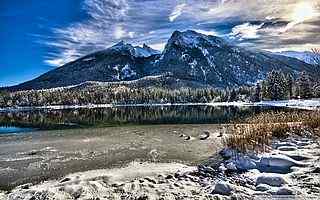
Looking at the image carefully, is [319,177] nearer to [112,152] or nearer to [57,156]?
[112,152]

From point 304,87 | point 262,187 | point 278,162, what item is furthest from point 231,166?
point 304,87

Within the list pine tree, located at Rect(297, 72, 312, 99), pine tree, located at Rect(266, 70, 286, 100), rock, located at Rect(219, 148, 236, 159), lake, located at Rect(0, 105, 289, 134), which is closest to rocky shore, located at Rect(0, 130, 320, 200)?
rock, located at Rect(219, 148, 236, 159)

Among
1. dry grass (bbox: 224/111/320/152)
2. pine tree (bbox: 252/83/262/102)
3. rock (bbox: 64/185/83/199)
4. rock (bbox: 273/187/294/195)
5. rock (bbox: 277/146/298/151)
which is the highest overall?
pine tree (bbox: 252/83/262/102)

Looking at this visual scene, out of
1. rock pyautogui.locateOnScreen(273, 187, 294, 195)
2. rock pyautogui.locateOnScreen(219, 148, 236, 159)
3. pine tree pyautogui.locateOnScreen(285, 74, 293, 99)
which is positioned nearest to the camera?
rock pyautogui.locateOnScreen(273, 187, 294, 195)

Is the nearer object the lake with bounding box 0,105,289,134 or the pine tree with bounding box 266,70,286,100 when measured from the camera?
the lake with bounding box 0,105,289,134

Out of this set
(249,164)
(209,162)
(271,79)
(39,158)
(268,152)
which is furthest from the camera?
(271,79)

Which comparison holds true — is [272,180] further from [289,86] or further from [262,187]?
[289,86]

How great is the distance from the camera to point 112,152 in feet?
99.7

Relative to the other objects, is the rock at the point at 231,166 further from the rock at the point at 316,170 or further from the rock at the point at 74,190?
the rock at the point at 74,190

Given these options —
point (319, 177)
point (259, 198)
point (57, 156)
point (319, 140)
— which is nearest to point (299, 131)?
point (319, 140)

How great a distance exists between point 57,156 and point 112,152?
444 cm

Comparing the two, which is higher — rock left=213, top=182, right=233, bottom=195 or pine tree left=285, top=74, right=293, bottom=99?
pine tree left=285, top=74, right=293, bottom=99

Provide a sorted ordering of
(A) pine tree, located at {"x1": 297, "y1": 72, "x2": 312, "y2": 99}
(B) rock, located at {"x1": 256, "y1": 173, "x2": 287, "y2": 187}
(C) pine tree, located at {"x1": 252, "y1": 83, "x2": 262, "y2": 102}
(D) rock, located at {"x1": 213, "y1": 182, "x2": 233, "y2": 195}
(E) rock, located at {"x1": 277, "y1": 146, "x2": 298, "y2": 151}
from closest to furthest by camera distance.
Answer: (D) rock, located at {"x1": 213, "y1": 182, "x2": 233, "y2": 195} → (B) rock, located at {"x1": 256, "y1": 173, "x2": 287, "y2": 187} → (E) rock, located at {"x1": 277, "y1": 146, "x2": 298, "y2": 151} → (A) pine tree, located at {"x1": 297, "y1": 72, "x2": 312, "y2": 99} → (C) pine tree, located at {"x1": 252, "y1": 83, "x2": 262, "y2": 102}

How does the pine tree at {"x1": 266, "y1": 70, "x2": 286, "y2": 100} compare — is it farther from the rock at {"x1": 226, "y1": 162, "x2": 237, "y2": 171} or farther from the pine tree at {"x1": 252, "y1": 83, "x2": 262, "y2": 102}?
the rock at {"x1": 226, "y1": 162, "x2": 237, "y2": 171}
